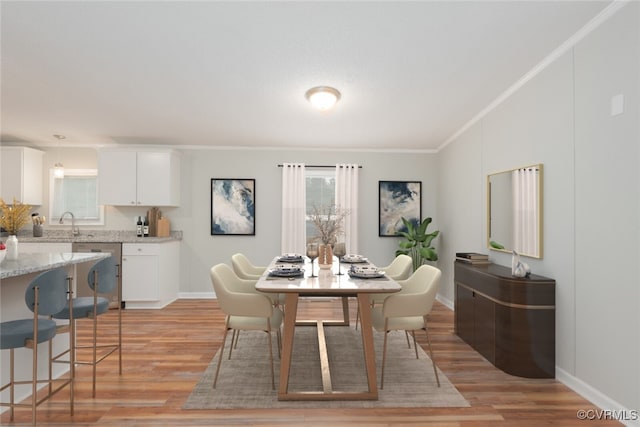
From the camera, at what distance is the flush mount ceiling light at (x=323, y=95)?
11.1 feet

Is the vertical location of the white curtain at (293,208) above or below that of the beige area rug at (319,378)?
above

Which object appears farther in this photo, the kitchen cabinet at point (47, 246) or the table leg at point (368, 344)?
the kitchen cabinet at point (47, 246)

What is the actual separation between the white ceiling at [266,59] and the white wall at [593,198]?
10.1 inches

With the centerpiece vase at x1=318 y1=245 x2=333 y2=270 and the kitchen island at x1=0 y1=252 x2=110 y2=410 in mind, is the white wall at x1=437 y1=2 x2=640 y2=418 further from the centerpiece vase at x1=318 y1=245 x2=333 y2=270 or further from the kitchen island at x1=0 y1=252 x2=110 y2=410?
the kitchen island at x1=0 y1=252 x2=110 y2=410

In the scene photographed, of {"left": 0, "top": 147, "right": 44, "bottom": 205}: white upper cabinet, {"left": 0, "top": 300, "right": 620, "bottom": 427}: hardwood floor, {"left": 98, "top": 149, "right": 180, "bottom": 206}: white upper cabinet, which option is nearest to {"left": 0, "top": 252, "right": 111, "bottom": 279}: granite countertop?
{"left": 0, "top": 300, "right": 620, "bottom": 427}: hardwood floor

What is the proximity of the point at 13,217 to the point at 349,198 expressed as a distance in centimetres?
495

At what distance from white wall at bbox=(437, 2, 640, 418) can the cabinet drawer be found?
4.61 m

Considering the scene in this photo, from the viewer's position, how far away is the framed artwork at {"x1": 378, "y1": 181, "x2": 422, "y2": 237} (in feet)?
19.8

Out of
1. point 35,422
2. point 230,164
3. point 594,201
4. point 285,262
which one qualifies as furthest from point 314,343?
point 230,164

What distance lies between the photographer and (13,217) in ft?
17.4

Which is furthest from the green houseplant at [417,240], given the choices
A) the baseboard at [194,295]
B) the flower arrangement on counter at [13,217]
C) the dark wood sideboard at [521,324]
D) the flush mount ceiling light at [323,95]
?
the flower arrangement on counter at [13,217]

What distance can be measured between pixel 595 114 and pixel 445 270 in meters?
3.48

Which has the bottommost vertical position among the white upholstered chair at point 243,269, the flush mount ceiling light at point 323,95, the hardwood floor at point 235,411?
the hardwood floor at point 235,411

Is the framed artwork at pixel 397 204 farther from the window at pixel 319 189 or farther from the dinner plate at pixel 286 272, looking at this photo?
the dinner plate at pixel 286 272
